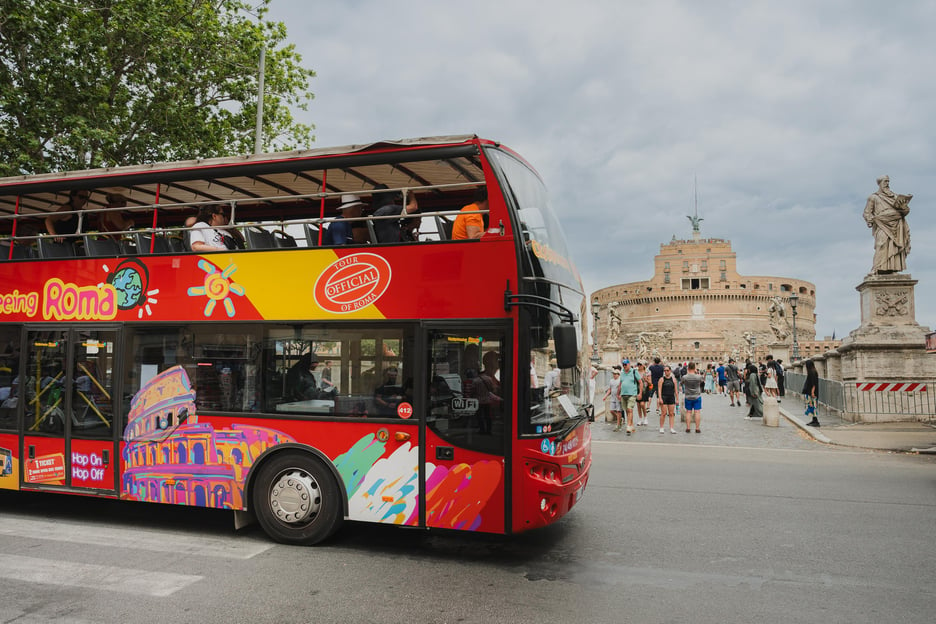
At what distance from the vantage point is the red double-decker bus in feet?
18.1

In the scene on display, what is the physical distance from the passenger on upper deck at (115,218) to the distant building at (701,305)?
102569mm

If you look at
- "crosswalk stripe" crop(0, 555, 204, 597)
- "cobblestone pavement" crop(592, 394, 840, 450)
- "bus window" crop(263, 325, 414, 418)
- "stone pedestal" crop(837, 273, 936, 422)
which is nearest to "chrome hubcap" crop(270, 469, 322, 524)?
"bus window" crop(263, 325, 414, 418)

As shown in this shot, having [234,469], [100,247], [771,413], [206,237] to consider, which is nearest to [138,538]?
[234,469]

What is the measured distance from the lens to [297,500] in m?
5.98

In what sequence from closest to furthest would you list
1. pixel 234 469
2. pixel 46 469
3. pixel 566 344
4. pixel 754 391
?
pixel 566 344 → pixel 234 469 → pixel 46 469 → pixel 754 391

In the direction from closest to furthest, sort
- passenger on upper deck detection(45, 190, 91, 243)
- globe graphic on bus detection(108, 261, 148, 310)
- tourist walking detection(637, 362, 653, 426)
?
globe graphic on bus detection(108, 261, 148, 310)
passenger on upper deck detection(45, 190, 91, 243)
tourist walking detection(637, 362, 653, 426)

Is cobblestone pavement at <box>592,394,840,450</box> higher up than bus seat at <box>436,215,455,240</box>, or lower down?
lower down

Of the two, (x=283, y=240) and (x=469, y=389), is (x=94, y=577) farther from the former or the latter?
(x=283, y=240)

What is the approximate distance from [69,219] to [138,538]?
386 cm

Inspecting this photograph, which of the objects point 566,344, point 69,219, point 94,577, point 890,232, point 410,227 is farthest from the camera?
point 890,232

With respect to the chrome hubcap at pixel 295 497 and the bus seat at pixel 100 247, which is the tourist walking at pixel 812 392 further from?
the bus seat at pixel 100 247

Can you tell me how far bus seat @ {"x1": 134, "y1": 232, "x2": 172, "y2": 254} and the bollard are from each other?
16.2m

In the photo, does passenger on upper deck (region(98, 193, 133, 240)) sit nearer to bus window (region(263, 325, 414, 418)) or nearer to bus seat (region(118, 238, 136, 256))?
bus seat (region(118, 238, 136, 256))

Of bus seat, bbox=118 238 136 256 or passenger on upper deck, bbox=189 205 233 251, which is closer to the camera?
passenger on upper deck, bbox=189 205 233 251
